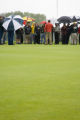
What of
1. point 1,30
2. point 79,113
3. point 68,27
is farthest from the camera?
point 68,27

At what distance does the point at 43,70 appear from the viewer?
1098 centimetres

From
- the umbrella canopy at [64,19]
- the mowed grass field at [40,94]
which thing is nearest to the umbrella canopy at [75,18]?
the umbrella canopy at [64,19]

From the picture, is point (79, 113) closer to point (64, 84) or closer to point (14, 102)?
point (14, 102)

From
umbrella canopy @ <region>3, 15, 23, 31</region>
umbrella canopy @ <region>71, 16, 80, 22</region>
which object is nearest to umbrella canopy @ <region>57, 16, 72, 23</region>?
umbrella canopy @ <region>71, 16, 80, 22</region>

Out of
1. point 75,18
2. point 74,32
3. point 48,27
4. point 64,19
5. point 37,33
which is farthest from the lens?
point 75,18

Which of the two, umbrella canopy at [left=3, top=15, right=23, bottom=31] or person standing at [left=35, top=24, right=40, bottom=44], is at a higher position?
umbrella canopy at [left=3, top=15, right=23, bottom=31]

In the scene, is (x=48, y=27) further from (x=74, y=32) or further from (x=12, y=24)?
(x=12, y=24)

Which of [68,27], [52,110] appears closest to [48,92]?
[52,110]

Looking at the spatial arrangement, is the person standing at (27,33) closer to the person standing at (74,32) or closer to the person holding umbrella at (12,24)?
the person holding umbrella at (12,24)

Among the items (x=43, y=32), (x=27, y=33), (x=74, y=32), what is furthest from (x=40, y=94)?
(x=43, y=32)

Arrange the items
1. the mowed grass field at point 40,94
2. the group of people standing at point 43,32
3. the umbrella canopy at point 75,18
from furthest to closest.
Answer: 1. the umbrella canopy at point 75,18
2. the group of people standing at point 43,32
3. the mowed grass field at point 40,94

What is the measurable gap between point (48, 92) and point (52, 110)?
1.47 meters

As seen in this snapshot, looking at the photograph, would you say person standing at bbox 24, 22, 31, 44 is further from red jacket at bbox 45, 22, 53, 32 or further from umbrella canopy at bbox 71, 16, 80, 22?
umbrella canopy at bbox 71, 16, 80, 22

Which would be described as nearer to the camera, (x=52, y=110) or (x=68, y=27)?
(x=52, y=110)
